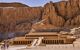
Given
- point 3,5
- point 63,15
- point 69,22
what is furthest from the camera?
point 3,5

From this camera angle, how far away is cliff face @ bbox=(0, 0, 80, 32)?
149ft

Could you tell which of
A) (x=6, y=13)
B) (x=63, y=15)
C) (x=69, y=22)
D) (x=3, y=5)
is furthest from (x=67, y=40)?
(x=3, y=5)

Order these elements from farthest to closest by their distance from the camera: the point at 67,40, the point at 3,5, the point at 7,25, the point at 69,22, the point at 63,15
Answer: the point at 3,5 < the point at 7,25 < the point at 63,15 < the point at 69,22 < the point at 67,40

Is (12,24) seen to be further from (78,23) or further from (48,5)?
(78,23)

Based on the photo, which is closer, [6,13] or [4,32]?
[4,32]

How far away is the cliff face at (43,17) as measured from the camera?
149 feet

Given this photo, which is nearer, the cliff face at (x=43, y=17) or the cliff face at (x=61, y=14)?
the cliff face at (x=61, y=14)

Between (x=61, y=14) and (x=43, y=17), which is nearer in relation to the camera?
(x=43, y=17)

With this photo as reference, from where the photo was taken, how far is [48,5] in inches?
1913

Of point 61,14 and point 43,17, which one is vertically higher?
point 61,14

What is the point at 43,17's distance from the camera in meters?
48.0

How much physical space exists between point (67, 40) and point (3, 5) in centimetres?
3695

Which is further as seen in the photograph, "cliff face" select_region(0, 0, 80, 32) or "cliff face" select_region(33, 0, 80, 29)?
"cliff face" select_region(0, 0, 80, 32)

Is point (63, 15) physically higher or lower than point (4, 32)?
higher
